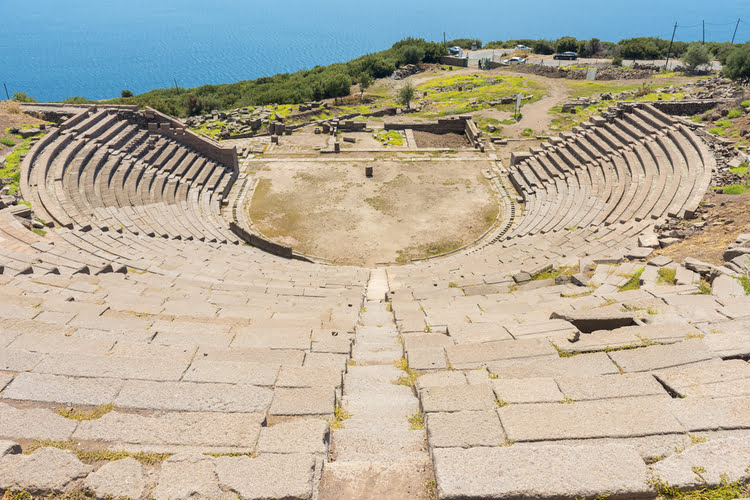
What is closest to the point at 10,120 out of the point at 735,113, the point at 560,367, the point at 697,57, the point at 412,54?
the point at 560,367

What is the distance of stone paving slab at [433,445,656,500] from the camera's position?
445 centimetres

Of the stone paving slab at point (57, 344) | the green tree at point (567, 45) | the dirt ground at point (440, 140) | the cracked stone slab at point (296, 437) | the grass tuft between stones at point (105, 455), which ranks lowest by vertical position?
the cracked stone slab at point (296, 437)

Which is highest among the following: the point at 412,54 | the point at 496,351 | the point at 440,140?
the point at 412,54

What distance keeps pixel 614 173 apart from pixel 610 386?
22.9 metres

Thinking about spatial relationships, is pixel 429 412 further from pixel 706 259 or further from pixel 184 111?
pixel 184 111

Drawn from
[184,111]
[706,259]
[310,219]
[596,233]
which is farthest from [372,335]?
[184,111]

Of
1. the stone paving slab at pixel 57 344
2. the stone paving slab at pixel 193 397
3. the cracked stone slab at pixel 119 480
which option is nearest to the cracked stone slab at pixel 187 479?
the cracked stone slab at pixel 119 480

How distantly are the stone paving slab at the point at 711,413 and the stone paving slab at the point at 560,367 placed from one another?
1333 mm

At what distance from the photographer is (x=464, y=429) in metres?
5.47

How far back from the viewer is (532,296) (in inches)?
507

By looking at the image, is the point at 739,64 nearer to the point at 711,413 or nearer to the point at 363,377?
the point at 711,413

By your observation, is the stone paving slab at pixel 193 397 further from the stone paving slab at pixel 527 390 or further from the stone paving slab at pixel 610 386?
the stone paving slab at pixel 610 386

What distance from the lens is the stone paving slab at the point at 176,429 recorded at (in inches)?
209

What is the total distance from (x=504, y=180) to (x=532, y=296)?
19.6 metres
